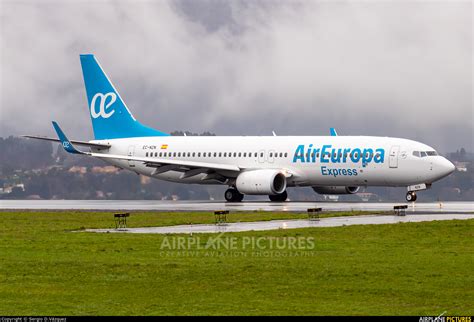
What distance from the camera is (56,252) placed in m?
30.3

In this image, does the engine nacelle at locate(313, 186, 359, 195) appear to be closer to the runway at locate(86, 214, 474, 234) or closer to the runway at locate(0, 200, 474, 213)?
the runway at locate(0, 200, 474, 213)

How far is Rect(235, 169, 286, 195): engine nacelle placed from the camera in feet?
216

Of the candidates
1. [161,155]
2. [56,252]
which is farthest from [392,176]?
[56,252]

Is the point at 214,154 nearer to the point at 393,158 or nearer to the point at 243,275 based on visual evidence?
the point at 393,158

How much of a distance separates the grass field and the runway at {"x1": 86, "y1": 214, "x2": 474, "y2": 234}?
2009 mm

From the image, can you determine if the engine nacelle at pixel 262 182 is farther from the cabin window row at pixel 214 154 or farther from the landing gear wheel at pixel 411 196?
the landing gear wheel at pixel 411 196

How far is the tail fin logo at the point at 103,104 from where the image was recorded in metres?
80.3

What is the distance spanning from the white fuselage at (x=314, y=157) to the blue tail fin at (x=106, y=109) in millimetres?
2345

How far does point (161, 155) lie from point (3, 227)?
3347 centimetres

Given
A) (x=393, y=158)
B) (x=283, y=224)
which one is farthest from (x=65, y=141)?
(x=283, y=224)

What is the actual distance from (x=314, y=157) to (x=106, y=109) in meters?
21.9

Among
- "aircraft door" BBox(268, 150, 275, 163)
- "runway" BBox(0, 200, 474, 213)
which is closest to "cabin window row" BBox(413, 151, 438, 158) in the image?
"runway" BBox(0, 200, 474, 213)

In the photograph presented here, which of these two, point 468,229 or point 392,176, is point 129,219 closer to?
point 468,229

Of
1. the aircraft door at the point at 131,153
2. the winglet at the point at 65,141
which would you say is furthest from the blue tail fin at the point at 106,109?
the winglet at the point at 65,141
